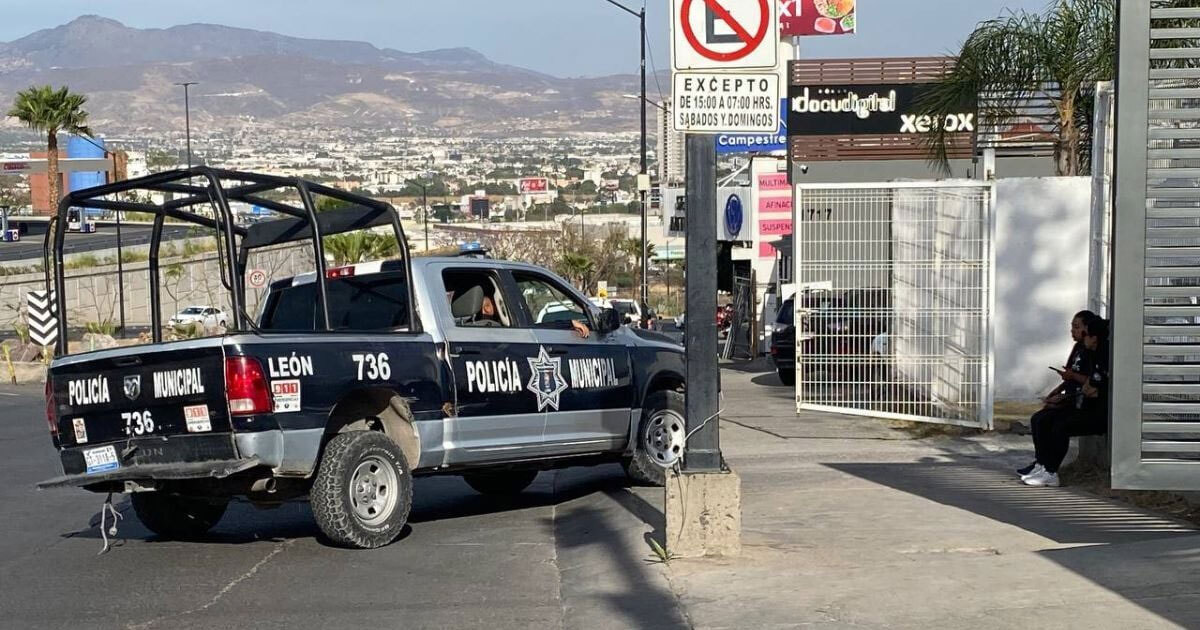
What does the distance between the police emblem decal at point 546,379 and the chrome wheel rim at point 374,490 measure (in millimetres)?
1668

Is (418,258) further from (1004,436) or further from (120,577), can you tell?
(1004,436)

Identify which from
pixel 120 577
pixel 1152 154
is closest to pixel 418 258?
pixel 120 577

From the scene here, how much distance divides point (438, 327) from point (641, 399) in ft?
7.92

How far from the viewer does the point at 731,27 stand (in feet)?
28.6

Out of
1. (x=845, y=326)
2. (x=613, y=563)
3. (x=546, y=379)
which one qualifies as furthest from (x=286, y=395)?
(x=845, y=326)

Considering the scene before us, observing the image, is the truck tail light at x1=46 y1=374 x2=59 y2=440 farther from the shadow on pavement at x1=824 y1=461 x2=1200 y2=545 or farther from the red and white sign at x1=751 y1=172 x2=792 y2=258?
the red and white sign at x1=751 y1=172 x2=792 y2=258

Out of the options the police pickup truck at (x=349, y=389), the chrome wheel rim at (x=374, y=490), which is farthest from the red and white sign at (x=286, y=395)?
the chrome wheel rim at (x=374, y=490)

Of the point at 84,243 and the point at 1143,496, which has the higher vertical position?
the point at 84,243

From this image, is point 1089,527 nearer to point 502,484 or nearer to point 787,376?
point 502,484

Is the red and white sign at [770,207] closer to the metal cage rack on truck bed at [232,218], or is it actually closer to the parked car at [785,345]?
the parked car at [785,345]

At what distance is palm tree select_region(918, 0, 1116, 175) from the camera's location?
16.9m

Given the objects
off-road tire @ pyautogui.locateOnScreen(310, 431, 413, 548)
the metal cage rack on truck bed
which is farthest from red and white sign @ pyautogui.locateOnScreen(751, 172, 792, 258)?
off-road tire @ pyautogui.locateOnScreen(310, 431, 413, 548)

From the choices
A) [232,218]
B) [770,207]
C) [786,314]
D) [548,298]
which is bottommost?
[786,314]

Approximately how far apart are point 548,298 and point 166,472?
499cm
